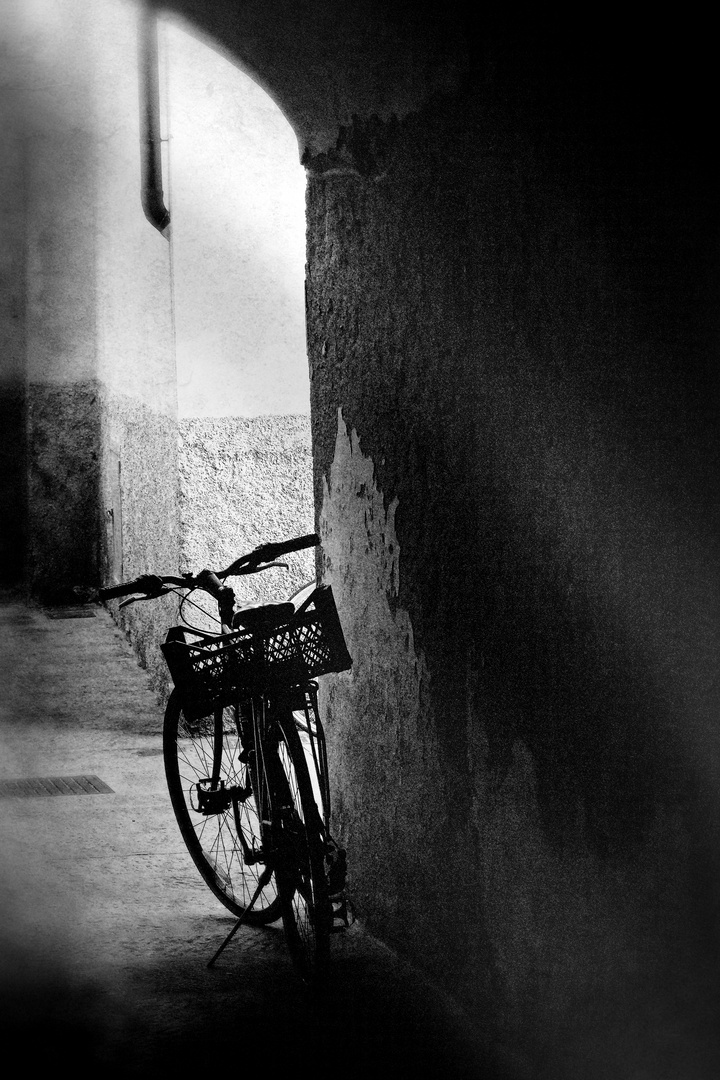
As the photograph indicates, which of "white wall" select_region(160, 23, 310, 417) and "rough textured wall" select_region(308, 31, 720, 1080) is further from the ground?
"white wall" select_region(160, 23, 310, 417)

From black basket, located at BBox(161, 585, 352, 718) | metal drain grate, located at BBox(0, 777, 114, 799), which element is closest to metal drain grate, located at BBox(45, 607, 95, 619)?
metal drain grate, located at BBox(0, 777, 114, 799)

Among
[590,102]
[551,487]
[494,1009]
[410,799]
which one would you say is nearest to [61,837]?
[410,799]

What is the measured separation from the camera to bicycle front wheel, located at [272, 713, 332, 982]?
2.82 m

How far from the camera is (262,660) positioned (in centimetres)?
290

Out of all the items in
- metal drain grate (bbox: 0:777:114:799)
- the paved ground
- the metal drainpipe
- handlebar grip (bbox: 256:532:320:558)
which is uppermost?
the metal drainpipe

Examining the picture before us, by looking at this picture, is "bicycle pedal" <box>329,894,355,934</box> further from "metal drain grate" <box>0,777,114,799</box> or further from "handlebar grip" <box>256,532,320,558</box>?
"metal drain grate" <box>0,777,114,799</box>

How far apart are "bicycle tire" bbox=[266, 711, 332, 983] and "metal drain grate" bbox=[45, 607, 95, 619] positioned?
27.2 feet

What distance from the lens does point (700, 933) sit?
1908mm

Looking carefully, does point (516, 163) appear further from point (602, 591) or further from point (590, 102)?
point (602, 591)

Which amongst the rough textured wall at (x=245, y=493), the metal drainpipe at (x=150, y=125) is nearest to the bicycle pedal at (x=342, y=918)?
the rough textured wall at (x=245, y=493)

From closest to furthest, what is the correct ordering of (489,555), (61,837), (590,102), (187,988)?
(590,102), (489,555), (187,988), (61,837)

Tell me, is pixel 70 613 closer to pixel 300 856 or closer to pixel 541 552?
pixel 300 856

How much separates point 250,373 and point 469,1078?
4706mm

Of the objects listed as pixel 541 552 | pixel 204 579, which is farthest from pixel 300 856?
pixel 541 552
